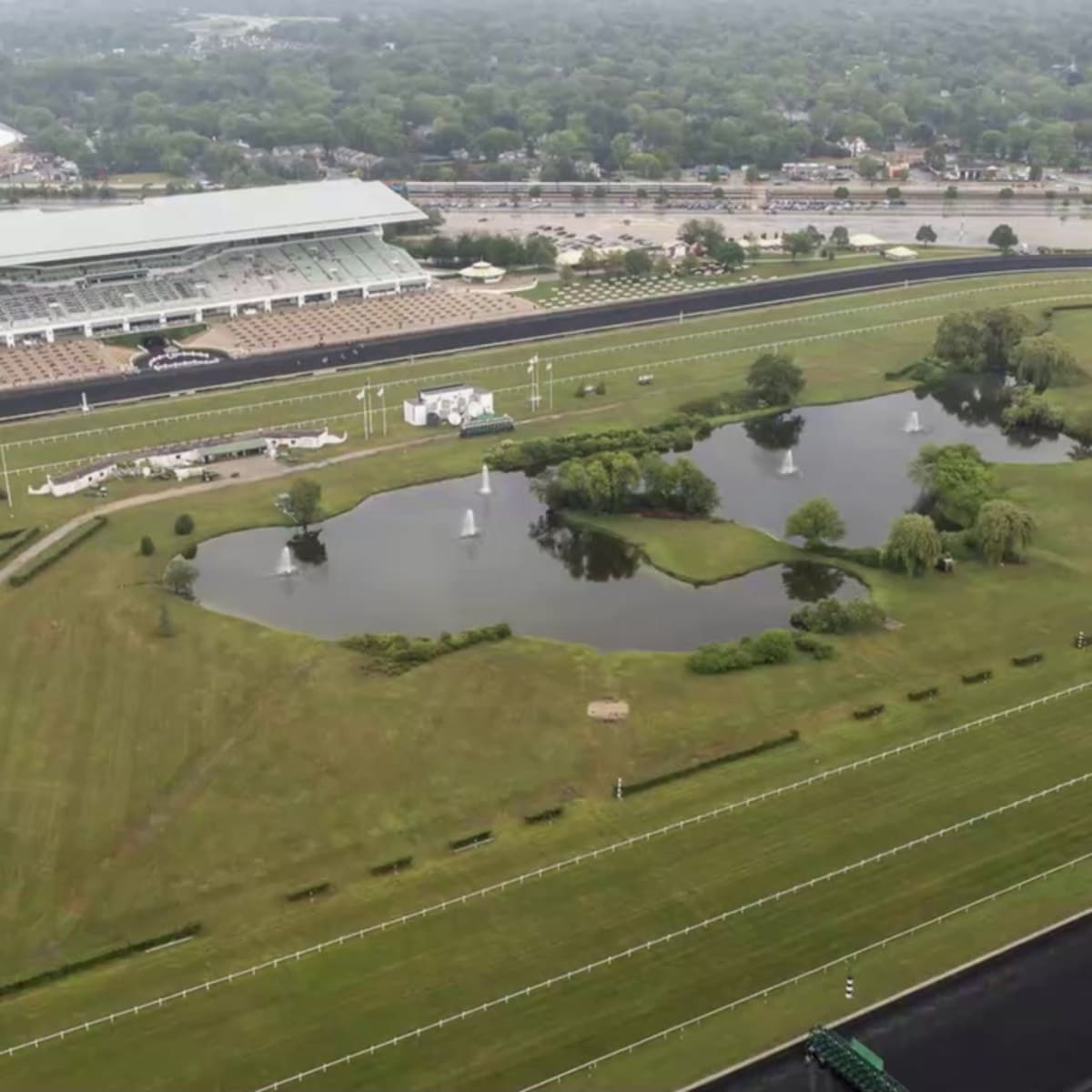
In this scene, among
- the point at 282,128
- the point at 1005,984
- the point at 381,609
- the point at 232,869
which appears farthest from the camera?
the point at 282,128

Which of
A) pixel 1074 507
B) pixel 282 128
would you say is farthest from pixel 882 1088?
pixel 282 128

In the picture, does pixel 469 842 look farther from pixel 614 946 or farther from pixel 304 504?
pixel 304 504

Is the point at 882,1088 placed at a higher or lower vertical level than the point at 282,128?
lower

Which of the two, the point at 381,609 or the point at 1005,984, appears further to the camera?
the point at 381,609

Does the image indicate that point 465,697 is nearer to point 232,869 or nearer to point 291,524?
point 232,869

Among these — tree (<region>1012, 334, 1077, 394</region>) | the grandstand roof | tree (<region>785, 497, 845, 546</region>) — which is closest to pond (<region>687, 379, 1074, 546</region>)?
tree (<region>785, 497, 845, 546</region>)

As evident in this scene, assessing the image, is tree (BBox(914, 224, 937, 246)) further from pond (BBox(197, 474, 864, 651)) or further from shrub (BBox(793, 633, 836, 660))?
shrub (BBox(793, 633, 836, 660))
